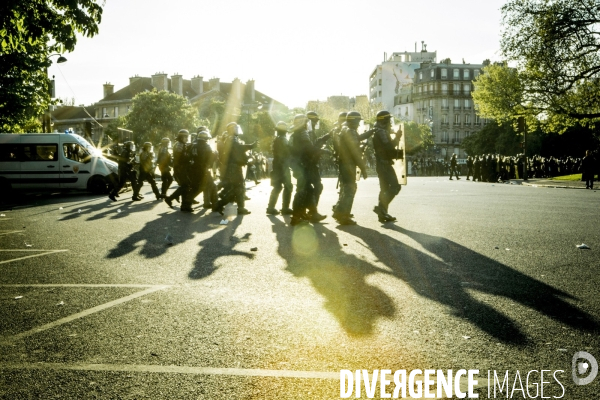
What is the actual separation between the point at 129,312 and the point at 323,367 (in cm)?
206

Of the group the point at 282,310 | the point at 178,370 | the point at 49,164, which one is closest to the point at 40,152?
the point at 49,164

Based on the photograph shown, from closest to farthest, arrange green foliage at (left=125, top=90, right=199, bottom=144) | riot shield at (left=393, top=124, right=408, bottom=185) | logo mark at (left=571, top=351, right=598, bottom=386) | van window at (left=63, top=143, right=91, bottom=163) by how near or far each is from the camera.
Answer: logo mark at (left=571, top=351, right=598, bottom=386), riot shield at (left=393, top=124, right=408, bottom=185), van window at (left=63, top=143, right=91, bottom=163), green foliage at (left=125, top=90, right=199, bottom=144)

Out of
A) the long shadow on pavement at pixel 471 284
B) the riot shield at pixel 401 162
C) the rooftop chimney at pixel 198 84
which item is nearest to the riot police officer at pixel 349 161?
the riot shield at pixel 401 162

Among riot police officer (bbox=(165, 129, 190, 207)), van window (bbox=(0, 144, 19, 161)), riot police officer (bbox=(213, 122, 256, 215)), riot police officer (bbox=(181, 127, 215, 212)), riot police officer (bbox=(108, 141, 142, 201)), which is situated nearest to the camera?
riot police officer (bbox=(213, 122, 256, 215))

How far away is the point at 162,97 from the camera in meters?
73.6

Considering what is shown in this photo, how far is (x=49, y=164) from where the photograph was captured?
25.2m

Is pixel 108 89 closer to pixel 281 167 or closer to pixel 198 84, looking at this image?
pixel 198 84

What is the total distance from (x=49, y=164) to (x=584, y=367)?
24.2 meters

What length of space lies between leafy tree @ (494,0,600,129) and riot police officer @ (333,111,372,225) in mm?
26501

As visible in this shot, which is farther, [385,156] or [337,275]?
[385,156]

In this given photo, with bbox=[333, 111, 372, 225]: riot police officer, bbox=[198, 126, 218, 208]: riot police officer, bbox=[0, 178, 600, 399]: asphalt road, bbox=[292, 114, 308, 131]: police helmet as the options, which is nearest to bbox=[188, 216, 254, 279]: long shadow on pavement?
bbox=[0, 178, 600, 399]: asphalt road

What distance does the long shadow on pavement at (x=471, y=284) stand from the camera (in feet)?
15.6

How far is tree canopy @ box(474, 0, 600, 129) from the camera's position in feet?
114

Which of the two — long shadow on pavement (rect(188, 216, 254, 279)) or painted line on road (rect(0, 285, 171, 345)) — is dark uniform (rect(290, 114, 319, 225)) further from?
painted line on road (rect(0, 285, 171, 345))
